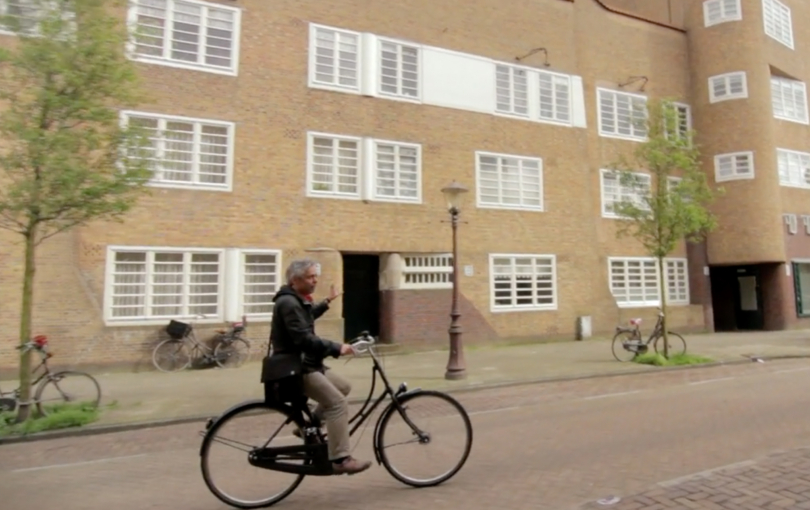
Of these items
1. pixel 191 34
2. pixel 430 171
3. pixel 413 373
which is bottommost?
pixel 413 373

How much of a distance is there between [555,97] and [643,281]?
767cm

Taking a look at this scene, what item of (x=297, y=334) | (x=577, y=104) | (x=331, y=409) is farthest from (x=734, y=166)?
(x=297, y=334)

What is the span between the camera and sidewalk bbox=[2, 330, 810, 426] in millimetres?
9805

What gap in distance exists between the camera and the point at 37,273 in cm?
1322

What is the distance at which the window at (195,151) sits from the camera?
14.8 meters

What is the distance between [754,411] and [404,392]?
573 centimetres

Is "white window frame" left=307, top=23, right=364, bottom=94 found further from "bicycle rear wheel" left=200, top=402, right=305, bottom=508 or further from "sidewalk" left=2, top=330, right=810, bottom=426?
"bicycle rear wheel" left=200, top=402, right=305, bottom=508

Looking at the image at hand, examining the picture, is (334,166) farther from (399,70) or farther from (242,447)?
(242,447)

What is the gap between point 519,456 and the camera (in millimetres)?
6078

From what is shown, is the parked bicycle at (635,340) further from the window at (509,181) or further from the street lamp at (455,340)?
the window at (509,181)

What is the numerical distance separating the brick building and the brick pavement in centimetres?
1054

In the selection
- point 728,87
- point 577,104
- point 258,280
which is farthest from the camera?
point 728,87

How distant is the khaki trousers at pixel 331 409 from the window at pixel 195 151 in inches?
451

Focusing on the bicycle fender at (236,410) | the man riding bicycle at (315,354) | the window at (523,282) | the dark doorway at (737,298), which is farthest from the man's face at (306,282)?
the dark doorway at (737,298)
